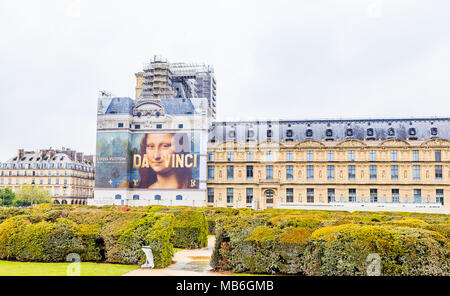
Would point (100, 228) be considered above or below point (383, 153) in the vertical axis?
below

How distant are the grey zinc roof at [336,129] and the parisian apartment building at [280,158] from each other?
0.14 m

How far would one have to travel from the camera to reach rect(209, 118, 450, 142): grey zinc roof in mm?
62656

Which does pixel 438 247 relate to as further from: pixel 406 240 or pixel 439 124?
pixel 439 124

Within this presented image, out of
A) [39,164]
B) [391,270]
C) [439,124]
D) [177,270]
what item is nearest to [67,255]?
[177,270]

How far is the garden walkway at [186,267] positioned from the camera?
45.6ft

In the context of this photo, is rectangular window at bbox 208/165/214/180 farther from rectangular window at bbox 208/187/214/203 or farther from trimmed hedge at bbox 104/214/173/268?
trimmed hedge at bbox 104/214/173/268

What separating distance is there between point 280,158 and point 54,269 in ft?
169

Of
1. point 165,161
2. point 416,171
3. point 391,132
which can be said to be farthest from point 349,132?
point 165,161

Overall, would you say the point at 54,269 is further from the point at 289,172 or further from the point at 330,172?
the point at 330,172

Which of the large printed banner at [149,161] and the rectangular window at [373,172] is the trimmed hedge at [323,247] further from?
the rectangular window at [373,172]

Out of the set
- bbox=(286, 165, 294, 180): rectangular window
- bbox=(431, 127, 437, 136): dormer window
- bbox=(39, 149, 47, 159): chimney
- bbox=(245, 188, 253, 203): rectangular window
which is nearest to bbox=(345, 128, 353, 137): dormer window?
bbox=(286, 165, 294, 180): rectangular window

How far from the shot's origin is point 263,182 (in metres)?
63.9

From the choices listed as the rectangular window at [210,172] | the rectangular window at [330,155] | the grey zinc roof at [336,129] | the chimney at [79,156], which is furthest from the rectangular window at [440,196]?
the chimney at [79,156]
